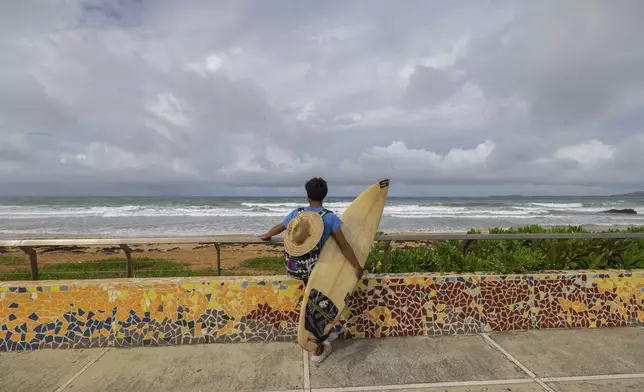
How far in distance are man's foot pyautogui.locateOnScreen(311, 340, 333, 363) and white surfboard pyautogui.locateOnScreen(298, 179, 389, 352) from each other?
0.08 meters

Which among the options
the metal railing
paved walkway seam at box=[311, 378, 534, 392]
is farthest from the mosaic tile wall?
paved walkway seam at box=[311, 378, 534, 392]

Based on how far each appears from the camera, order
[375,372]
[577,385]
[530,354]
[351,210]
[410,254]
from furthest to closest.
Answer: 1. [410,254]
2. [351,210]
3. [530,354]
4. [375,372]
5. [577,385]

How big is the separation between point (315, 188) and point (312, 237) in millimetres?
433

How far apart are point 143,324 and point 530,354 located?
11.5 ft

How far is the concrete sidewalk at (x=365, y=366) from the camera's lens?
271 cm

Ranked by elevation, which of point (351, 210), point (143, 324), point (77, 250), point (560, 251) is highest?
point (351, 210)

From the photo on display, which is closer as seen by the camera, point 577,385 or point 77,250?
point 577,385

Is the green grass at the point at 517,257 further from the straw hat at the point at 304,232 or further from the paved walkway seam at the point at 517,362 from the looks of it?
the straw hat at the point at 304,232

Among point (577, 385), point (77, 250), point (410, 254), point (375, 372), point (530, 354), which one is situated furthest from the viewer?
point (77, 250)

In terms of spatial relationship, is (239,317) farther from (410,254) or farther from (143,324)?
(410,254)

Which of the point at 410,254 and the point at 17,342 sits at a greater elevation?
the point at 410,254

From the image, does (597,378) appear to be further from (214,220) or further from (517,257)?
(214,220)

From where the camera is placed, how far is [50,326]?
329 centimetres

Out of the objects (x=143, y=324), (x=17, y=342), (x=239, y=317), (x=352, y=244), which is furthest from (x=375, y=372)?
(x=17, y=342)
